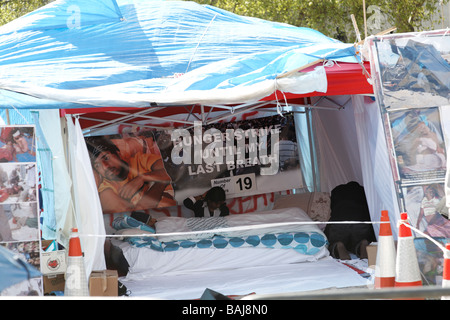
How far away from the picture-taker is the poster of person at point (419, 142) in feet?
17.4

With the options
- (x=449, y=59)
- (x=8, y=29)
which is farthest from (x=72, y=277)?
(x=449, y=59)

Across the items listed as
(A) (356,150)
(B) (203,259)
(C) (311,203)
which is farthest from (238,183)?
(B) (203,259)

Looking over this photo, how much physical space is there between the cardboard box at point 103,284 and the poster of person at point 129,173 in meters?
2.54

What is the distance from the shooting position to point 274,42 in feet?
22.4

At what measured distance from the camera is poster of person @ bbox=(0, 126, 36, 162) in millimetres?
5191

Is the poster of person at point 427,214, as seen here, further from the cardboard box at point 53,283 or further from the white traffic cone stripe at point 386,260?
the cardboard box at point 53,283

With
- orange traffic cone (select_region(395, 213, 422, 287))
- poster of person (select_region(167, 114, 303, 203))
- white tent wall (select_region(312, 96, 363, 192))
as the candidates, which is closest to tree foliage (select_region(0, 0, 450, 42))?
white tent wall (select_region(312, 96, 363, 192))

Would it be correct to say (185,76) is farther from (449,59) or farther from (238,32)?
(449,59)

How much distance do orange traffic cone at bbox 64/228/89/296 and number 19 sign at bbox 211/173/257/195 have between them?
3485 millimetres

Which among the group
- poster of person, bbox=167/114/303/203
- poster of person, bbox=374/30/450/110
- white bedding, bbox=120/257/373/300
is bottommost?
white bedding, bbox=120/257/373/300

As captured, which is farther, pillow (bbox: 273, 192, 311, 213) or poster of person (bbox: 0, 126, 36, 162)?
pillow (bbox: 273, 192, 311, 213)

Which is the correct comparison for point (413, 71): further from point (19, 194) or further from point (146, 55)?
point (19, 194)

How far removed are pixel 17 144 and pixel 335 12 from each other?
34.1 feet

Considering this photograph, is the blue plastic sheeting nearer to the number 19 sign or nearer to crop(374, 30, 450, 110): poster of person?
crop(374, 30, 450, 110): poster of person
